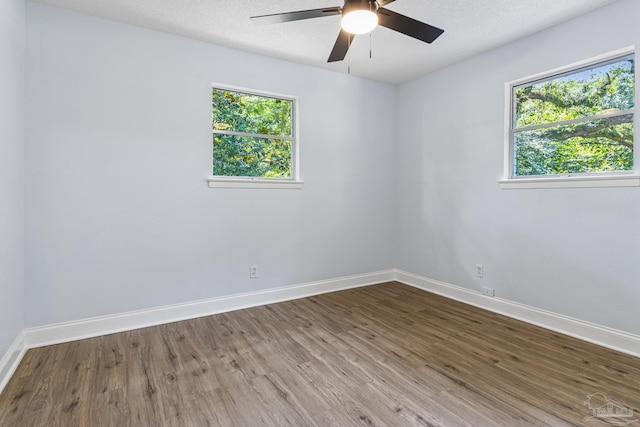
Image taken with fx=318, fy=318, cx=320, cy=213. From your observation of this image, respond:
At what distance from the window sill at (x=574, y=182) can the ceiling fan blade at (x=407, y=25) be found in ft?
5.84

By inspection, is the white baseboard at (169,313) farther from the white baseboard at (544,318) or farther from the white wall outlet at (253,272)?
the white baseboard at (544,318)

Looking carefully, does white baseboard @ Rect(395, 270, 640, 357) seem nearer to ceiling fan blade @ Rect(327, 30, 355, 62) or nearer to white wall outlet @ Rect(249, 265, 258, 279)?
white wall outlet @ Rect(249, 265, 258, 279)

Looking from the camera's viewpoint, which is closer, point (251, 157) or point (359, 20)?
point (359, 20)

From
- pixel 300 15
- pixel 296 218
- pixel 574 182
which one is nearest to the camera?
pixel 300 15

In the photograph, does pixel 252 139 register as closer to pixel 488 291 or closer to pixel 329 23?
pixel 329 23

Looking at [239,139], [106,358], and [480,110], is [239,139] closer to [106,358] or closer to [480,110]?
[106,358]

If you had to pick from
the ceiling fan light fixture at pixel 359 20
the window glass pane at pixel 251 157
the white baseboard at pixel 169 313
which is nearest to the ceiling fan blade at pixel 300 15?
the ceiling fan light fixture at pixel 359 20

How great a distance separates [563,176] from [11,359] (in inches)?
179

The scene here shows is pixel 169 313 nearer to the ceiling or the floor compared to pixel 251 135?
nearer to the floor

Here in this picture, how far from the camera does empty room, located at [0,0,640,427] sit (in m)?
1.98

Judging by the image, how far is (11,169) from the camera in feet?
7.29

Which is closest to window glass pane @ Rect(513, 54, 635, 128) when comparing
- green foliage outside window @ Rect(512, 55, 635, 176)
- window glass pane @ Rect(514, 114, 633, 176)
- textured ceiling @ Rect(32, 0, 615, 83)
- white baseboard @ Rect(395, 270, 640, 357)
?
green foliage outside window @ Rect(512, 55, 635, 176)

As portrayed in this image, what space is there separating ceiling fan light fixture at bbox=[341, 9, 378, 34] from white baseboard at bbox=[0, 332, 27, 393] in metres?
2.99

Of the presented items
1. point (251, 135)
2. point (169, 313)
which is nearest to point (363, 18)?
point (251, 135)
